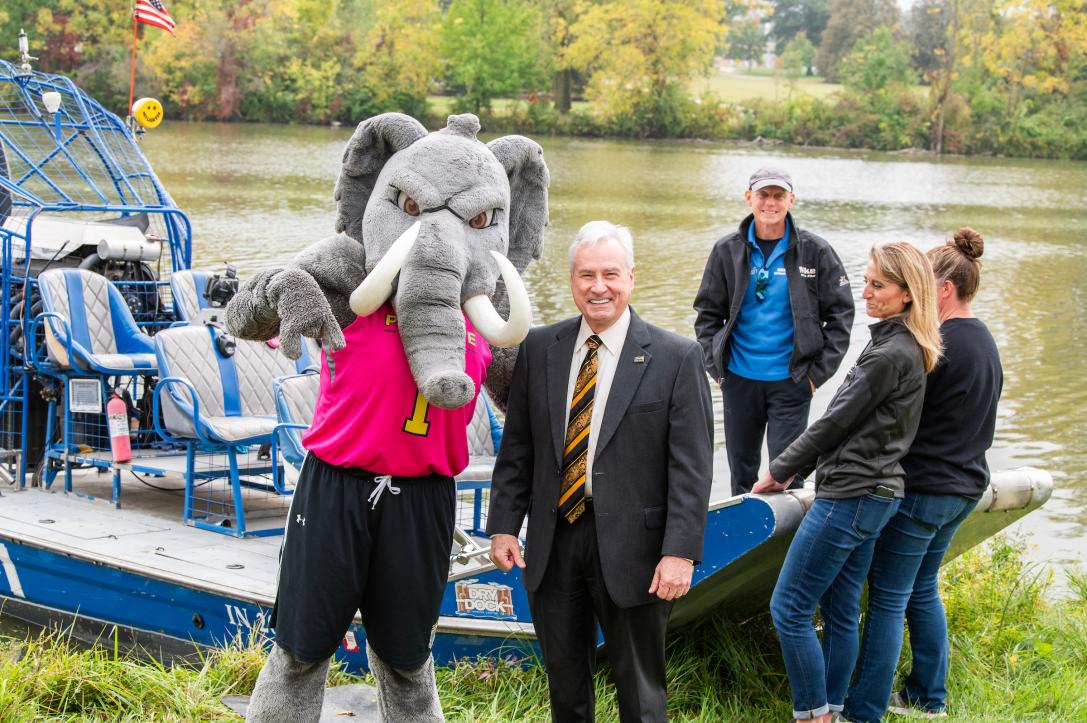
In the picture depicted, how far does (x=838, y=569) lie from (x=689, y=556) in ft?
3.32

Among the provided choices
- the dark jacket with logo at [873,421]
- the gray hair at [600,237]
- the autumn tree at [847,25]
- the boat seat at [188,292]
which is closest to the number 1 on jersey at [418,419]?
the gray hair at [600,237]

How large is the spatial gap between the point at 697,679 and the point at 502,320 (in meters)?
2.32

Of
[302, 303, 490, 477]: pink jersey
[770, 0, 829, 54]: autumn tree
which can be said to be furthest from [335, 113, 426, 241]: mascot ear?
[770, 0, 829, 54]: autumn tree

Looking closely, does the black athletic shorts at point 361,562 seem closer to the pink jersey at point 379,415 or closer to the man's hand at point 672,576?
the pink jersey at point 379,415

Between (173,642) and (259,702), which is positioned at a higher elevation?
(259,702)

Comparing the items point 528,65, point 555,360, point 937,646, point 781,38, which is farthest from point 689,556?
point 781,38

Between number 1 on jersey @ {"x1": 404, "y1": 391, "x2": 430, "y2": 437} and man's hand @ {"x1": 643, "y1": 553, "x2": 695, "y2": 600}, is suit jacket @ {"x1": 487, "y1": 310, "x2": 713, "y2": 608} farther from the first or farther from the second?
number 1 on jersey @ {"x1": 404, "y1": 391, "x2": 430, "y2": 437}

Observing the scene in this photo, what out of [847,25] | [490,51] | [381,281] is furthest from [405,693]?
[847,25]

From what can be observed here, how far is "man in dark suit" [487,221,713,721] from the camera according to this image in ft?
11.2

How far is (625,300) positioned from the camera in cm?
348

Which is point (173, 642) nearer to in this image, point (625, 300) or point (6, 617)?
point (6, 617)

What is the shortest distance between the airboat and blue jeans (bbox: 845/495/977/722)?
34 centimetres

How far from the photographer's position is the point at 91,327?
7.35 m

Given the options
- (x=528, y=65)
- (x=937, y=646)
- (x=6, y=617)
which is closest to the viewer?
(x=937, y=646)
